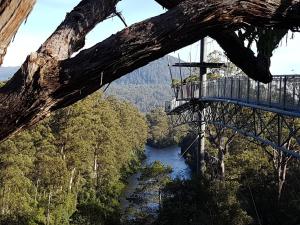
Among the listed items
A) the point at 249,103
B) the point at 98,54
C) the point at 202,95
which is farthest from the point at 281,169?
the point at 98,54

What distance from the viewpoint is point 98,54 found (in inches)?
78.8

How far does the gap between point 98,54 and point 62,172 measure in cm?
2444

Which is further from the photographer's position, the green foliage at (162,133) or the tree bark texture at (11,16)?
the green foliage at (162,133)

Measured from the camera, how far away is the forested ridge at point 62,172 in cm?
2338

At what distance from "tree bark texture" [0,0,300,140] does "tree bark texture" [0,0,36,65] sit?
0.52 ft

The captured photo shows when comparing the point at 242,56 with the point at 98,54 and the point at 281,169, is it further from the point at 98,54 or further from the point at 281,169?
the point at 281,169

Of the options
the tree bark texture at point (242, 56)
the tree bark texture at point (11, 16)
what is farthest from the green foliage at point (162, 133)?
the tree bark texture at point (11, 16)

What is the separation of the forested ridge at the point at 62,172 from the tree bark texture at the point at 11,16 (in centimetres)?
2131

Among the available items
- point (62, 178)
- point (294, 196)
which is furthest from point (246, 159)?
point (62, 178)

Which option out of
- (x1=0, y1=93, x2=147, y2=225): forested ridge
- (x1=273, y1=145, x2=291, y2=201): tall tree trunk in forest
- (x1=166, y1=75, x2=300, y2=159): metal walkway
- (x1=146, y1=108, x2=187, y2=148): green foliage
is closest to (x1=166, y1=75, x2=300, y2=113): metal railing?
(x1=166, y1=75, x2=300, y2=159): metal walkway

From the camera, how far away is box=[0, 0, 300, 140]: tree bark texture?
193cm

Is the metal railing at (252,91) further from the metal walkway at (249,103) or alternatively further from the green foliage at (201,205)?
the green foliage at (201,205)

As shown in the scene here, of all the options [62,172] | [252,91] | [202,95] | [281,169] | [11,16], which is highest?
[11,16]

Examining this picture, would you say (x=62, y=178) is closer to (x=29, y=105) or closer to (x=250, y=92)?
(x=250, y=92)
